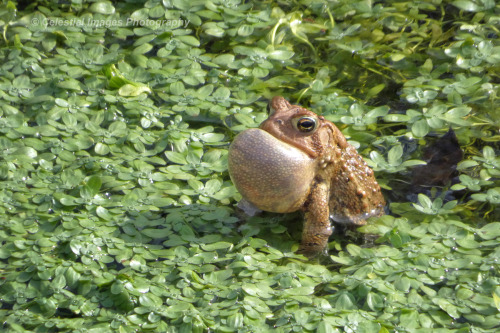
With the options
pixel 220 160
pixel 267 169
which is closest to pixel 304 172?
pixel 267 169

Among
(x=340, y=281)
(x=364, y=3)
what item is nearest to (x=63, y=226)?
(x=340, y=281)

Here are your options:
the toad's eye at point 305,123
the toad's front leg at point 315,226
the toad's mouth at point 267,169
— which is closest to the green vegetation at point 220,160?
the toad's front leg at point 315,226

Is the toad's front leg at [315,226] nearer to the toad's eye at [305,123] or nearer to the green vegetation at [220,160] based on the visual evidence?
the green vegetation at [220,160]

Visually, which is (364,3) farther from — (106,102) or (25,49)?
(25,49)

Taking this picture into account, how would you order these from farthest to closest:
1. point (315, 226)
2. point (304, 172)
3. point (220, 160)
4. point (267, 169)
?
point (220, 160) → point (315, 226) → point (304, 172) → point (267, 169)

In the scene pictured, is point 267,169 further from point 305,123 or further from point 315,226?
point 315,226

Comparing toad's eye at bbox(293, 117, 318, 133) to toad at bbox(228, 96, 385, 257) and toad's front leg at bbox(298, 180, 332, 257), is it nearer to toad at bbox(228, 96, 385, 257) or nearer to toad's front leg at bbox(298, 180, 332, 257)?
→ toad at bbox(228, 96, 385, 257)
